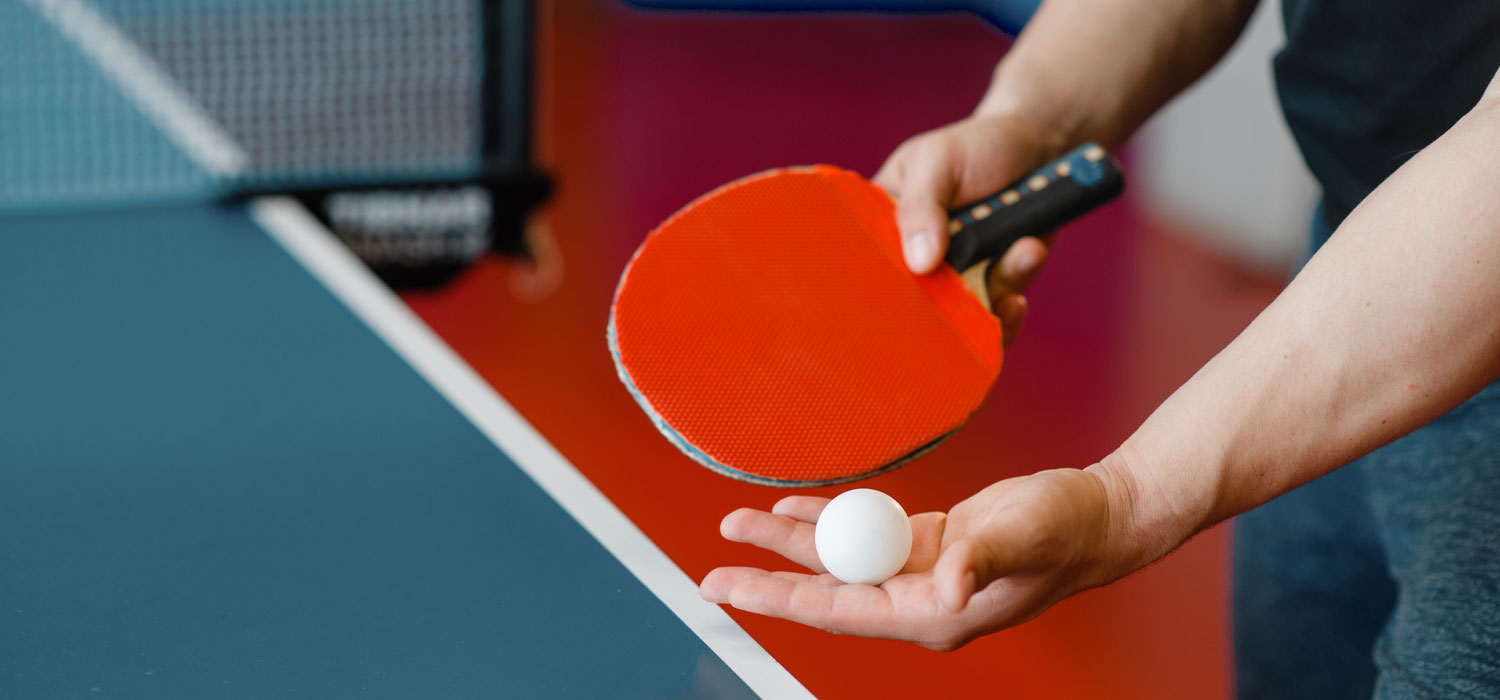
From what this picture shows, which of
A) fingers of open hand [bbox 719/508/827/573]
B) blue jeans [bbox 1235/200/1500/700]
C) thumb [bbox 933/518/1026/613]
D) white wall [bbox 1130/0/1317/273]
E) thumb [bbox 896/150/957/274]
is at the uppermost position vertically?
thumb [bbox 896/150/957/274]

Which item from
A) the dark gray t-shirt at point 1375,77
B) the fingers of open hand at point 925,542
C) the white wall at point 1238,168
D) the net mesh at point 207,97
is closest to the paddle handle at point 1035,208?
the dark gray t-shirt at point 1375,77

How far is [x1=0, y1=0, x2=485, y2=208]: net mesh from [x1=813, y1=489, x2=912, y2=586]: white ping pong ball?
3.93 feet

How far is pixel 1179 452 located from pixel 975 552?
154mm

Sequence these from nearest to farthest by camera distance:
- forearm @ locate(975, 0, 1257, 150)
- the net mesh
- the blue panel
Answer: the blue panel, forearm @ locate(975, 0, 1257, 150), the net mesh

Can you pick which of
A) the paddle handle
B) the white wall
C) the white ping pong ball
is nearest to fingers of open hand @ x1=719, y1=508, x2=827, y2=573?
the white ping pong ball

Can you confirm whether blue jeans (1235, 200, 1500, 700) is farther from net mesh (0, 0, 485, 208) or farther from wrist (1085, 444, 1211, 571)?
net mesh (0, 0, 485, 208)

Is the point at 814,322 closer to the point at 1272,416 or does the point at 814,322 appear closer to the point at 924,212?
the point at 924,212

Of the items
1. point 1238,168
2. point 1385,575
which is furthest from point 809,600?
point 1238,168

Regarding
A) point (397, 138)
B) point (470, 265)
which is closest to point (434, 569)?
point (470, 265)

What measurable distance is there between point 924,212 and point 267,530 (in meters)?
0.57

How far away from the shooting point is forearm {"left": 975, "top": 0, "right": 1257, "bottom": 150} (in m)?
1.22

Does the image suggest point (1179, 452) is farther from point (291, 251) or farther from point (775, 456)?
point (291, 251)

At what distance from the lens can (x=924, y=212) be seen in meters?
1.11

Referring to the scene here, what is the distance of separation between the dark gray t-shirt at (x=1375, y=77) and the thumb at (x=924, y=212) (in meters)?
0.29
